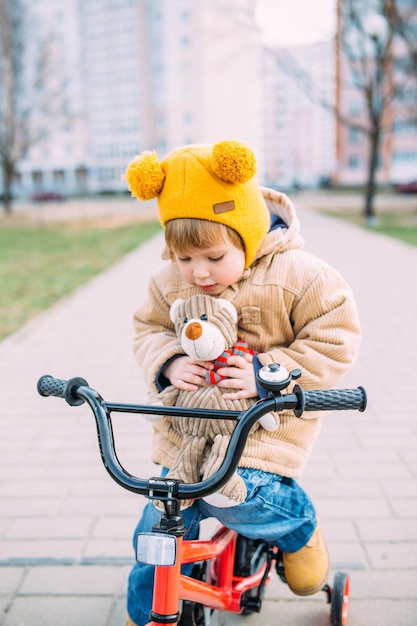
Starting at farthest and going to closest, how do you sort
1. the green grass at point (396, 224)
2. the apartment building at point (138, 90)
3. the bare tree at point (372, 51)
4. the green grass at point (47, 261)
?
1. the apartment building at point (138, 90)
2. the bare tree at point (372, 51)
3. the green grass at point (396, 224)
4. the green grass at point (47, 261)

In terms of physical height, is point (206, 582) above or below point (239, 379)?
below

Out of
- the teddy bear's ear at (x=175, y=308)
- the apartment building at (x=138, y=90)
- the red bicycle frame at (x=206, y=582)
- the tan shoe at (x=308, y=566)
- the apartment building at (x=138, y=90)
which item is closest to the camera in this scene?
the red bicycle frame at (x=206, y=582)

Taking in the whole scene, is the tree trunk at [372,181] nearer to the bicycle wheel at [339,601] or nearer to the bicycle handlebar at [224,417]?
the bicycle wheel at [339,601]

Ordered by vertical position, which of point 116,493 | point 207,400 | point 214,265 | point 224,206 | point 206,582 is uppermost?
point 224,206

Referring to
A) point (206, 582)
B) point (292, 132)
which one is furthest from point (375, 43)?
point (292, 132)

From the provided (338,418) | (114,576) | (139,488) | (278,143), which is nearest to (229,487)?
(139,488)

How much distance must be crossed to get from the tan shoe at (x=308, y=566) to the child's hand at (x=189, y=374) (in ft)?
2.18

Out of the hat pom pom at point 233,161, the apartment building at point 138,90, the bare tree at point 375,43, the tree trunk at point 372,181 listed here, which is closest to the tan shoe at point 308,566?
the hat pom pom at point 233,161

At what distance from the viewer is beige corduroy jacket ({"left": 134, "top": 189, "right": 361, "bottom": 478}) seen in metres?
1.65

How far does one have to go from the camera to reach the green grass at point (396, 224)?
1495cm

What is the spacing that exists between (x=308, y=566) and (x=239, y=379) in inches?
29.0

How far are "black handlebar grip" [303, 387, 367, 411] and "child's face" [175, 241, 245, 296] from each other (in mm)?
505

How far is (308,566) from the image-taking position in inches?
74.9

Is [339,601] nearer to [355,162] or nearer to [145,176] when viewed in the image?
[145,176]
